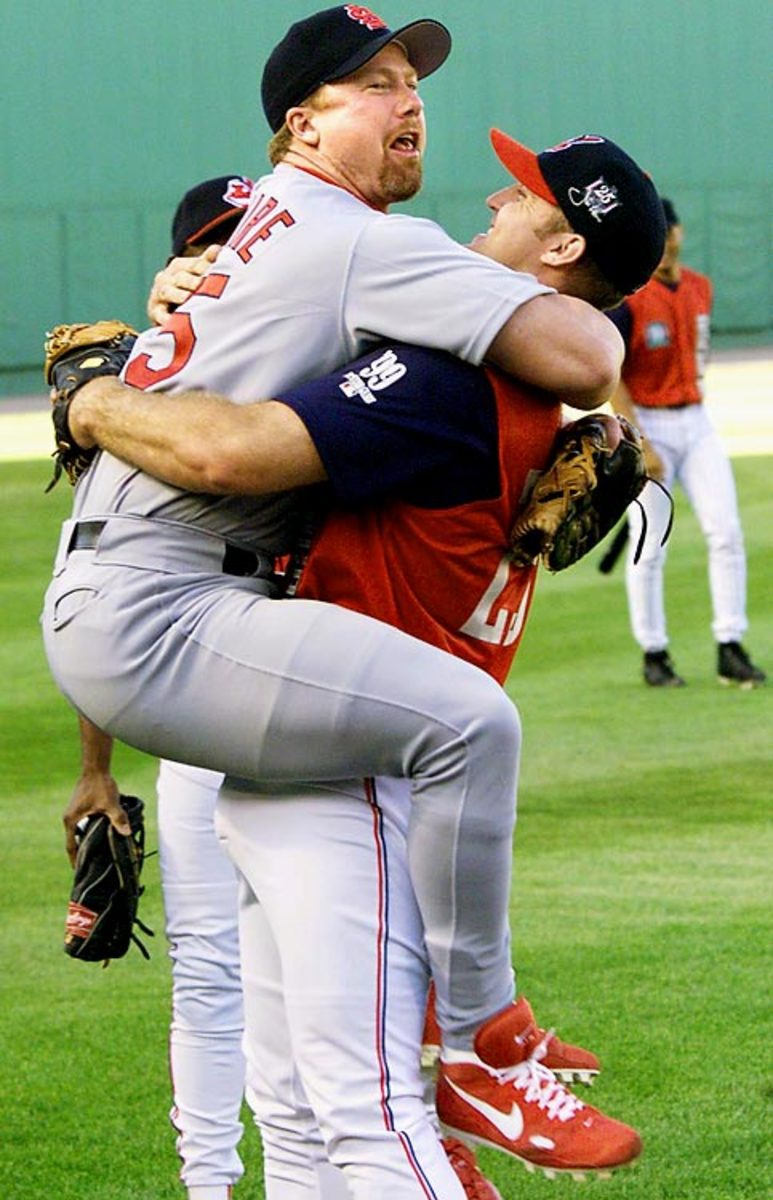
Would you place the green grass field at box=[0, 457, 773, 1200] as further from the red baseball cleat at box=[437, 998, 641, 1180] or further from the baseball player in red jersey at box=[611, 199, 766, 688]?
the red baseball cleat at box=[437, 998, 641, 1180]

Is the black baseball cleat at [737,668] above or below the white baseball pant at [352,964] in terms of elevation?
below

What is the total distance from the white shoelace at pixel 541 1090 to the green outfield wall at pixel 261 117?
109 ft

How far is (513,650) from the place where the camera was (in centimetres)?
379

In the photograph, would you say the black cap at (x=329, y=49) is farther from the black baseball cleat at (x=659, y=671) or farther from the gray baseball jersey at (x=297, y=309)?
the black baseball cleat at (x=659, y=671)

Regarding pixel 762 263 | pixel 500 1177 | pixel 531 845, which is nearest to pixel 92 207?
pixel 762 263

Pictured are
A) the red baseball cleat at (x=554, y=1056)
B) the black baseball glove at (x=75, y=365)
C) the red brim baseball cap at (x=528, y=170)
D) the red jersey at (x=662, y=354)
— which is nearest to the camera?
the red baseball cleat at (x=554, y=1056)

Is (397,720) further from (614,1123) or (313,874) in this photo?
(614,1123)

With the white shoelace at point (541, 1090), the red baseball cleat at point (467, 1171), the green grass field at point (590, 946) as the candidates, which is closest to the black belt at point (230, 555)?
the white shoelace at point (541, 1090)

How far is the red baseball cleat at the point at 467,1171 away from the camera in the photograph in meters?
3.63

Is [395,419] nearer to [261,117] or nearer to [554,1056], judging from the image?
[554,1056]

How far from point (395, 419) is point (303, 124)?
64cm

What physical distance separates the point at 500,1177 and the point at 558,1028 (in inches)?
38.0

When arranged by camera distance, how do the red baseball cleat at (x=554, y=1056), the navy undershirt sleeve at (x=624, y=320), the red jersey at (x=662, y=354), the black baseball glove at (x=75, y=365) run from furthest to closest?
the red jersey at (x=662, y=354) → the navy undershirt sleeve at (x=624, y=320) → the black baseball glove at (x=75, y=365) → the red baseball cleat at (x=554, y=1056)

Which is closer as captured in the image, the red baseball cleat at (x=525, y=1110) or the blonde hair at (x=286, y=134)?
the red baseball cleat at (x=525, y=1110)
